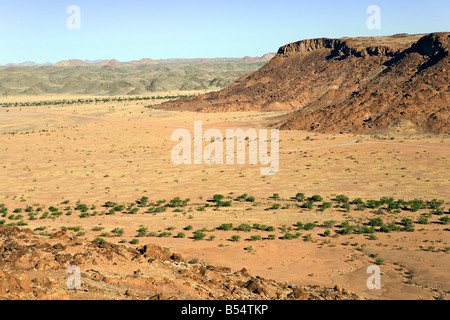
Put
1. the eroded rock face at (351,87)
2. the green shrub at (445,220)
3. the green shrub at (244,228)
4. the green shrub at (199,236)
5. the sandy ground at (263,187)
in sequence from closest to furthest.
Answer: the sandy ground at (263,187)
the green shrub at (199,236)
the green shrub at (445,220)
the green shrub at (244,228)
the eroded rock face at (351,87)

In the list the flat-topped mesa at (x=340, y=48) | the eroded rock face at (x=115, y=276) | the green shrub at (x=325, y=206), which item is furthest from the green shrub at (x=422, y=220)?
the flat-topped mesa at (x=340, y=48)

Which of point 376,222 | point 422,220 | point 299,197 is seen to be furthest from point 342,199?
point 422,220

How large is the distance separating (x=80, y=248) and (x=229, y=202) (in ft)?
→ 59.0

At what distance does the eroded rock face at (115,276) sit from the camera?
1534 centimetres

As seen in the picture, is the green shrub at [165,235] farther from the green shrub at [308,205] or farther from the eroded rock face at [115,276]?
the green shrub at [308,205]

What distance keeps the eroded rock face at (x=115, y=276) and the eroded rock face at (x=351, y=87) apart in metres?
61.5

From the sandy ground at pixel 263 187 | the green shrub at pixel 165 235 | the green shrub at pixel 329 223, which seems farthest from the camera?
the green shrub at pixel 329 223

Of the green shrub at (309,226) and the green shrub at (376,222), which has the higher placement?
the green shrub at (376,222)

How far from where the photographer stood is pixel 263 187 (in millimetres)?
43531

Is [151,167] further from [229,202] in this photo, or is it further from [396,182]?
[396,182]

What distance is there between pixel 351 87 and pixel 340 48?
31.2 metres

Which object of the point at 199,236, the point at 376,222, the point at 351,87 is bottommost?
the point at 199,236

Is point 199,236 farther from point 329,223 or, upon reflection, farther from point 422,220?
point 422,220

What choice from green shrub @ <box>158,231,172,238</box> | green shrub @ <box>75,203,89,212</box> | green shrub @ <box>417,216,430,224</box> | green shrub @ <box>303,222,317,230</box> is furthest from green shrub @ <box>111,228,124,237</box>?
green shrub @ <box>417,216,430,224</box>
